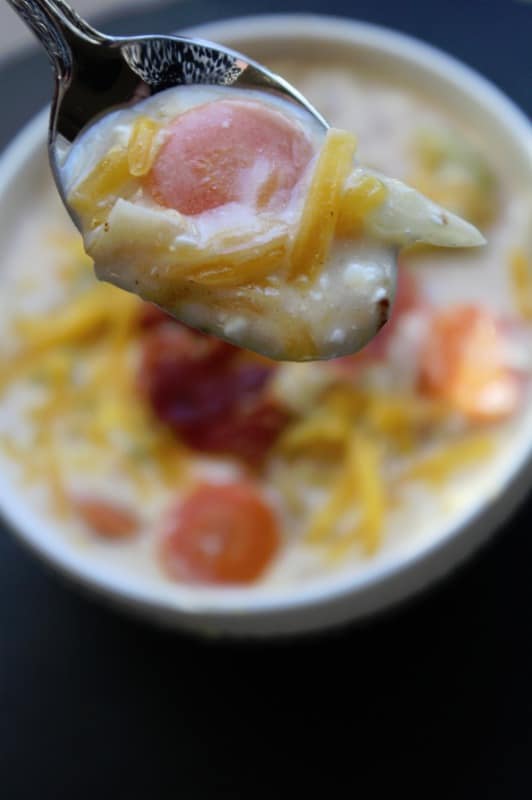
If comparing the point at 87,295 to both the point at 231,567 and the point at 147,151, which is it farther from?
the point at 147,151

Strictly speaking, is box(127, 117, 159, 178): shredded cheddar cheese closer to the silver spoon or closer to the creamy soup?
the silver spoon

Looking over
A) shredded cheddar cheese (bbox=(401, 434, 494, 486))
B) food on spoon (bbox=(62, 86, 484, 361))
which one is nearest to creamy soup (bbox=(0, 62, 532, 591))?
shredded cheddar cheese (bbox=(401, 434, 494, 486))

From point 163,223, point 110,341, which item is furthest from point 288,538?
point 163,223

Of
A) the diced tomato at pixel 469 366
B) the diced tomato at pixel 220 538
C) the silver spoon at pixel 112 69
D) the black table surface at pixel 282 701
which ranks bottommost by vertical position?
the black table surface at pixel 282 701

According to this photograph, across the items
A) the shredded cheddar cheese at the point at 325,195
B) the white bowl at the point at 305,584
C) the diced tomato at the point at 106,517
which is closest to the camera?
the shredded cheddar cheese at the point at 325,195

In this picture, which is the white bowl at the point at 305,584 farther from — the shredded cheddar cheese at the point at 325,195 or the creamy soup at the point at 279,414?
the shredded cheddar cheese at the point at 325,195

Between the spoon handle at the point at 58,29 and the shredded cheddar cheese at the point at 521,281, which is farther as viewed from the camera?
the shredded cheddar cheese at the point at 521,281

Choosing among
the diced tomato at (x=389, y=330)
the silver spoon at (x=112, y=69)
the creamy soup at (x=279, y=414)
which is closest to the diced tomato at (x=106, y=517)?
the creamy soup at (x=279, y=414)
